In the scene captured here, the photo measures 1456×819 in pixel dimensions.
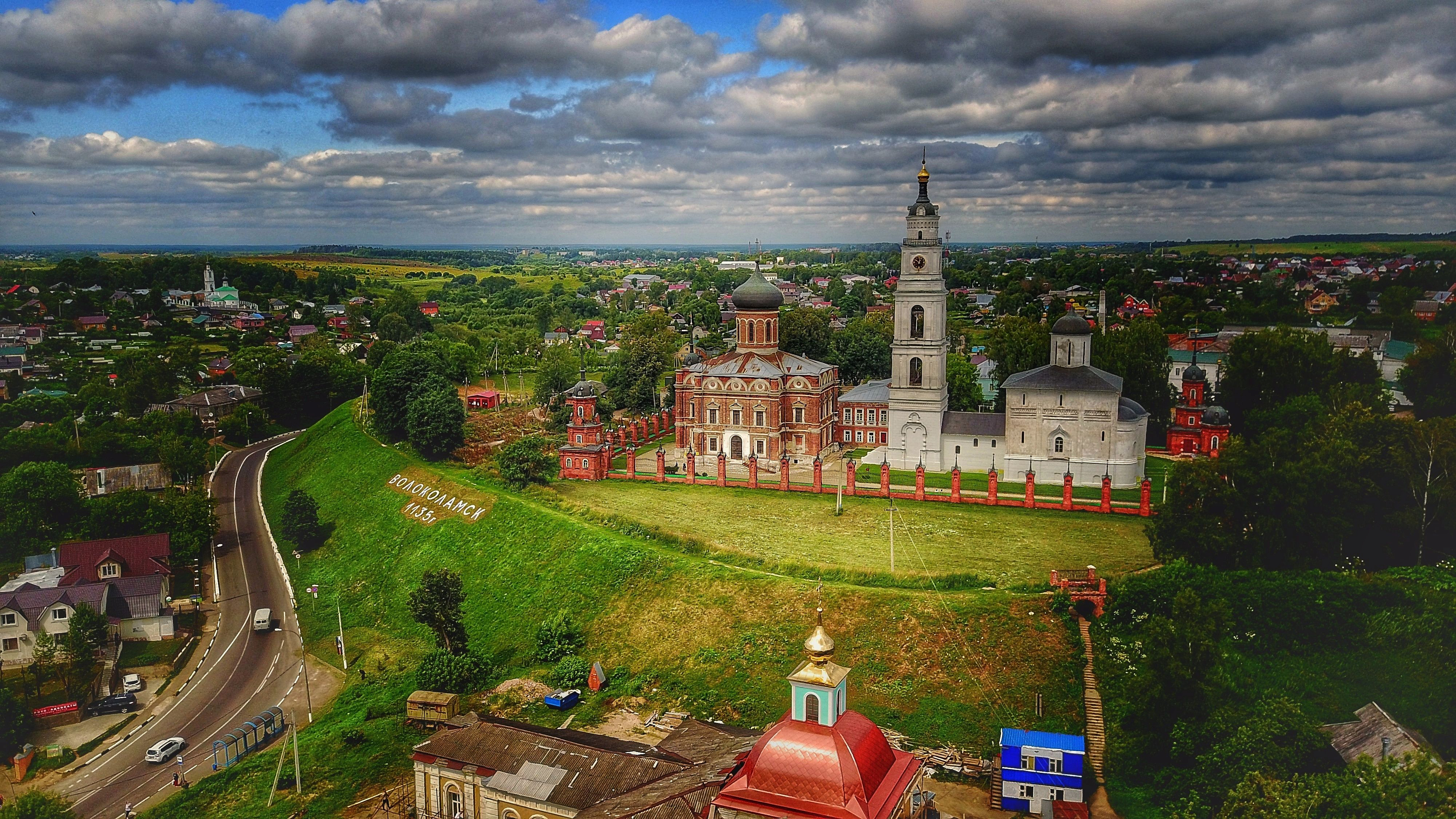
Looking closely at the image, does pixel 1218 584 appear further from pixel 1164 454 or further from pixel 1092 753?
pixel 1164 454

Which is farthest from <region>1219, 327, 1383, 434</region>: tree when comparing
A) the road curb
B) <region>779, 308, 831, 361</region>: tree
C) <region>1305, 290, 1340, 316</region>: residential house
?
the road curb

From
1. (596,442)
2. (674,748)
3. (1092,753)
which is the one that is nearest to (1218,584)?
(1092,753)

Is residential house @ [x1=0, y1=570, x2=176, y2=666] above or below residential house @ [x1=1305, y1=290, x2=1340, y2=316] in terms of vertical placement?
below

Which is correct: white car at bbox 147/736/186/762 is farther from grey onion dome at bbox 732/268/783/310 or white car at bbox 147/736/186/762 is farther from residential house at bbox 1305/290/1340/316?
residential house at bbox 1305/290/1340/316

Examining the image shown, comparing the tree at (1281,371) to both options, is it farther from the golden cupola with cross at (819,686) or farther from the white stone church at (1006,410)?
the golden cupola with cross at (819,686)

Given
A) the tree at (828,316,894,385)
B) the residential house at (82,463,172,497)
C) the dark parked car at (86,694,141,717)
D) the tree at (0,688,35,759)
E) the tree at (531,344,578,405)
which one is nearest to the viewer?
the tree at (0,688,35,759)
